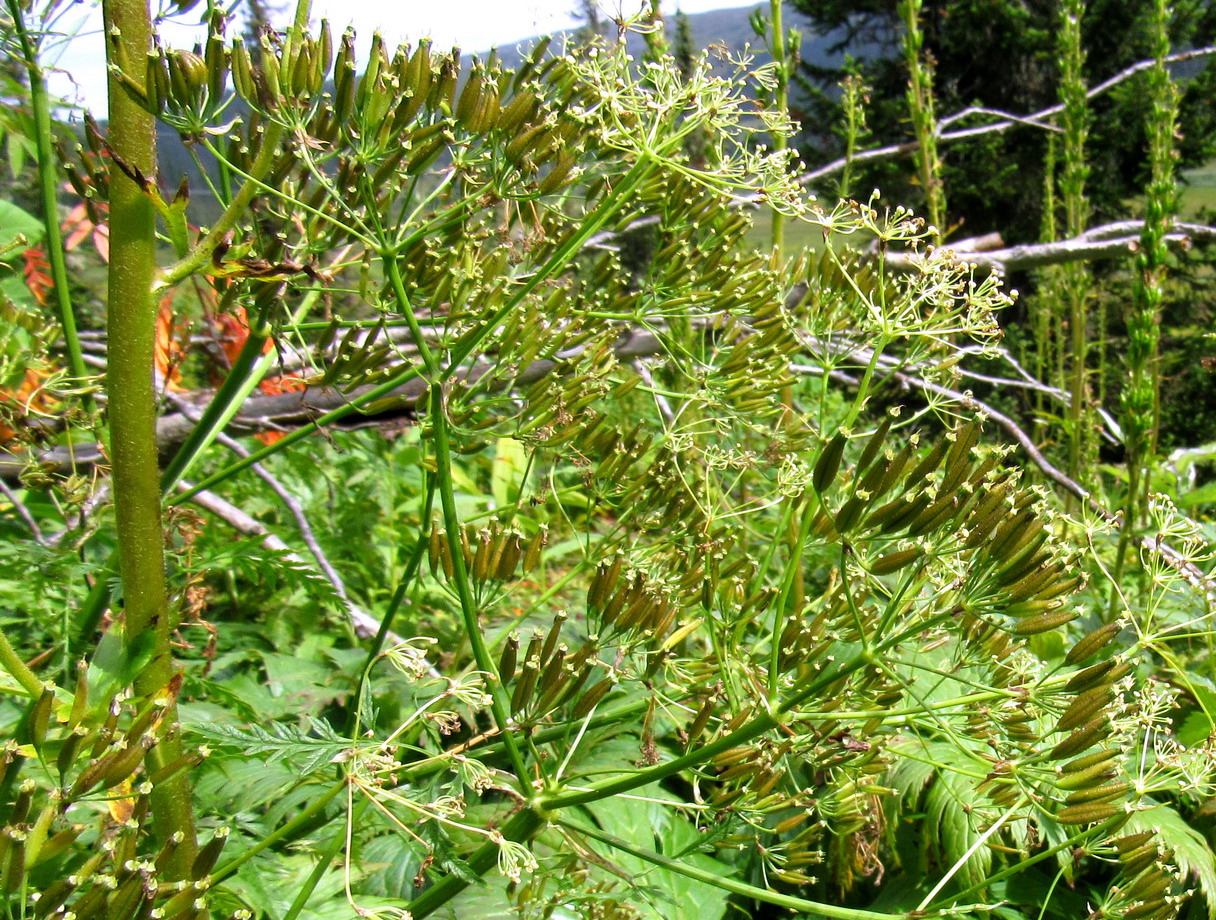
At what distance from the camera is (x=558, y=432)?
4.13 feet

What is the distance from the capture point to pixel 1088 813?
36.8 inches

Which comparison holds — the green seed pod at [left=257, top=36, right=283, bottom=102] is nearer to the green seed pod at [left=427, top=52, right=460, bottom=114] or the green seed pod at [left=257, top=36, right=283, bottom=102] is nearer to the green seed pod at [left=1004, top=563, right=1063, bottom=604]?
the green seed pod at [left=427, top=52, right=460, bottom=114]

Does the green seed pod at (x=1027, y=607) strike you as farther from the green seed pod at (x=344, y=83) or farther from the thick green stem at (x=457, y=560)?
the green seed pod at (x=344, y=83)

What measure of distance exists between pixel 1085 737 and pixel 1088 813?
0.11 metres

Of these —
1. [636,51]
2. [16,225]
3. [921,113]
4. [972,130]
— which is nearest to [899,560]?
[16,225]

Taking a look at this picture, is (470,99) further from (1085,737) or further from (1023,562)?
(1085,737)

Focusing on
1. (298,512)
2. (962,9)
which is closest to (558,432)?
(298,512)

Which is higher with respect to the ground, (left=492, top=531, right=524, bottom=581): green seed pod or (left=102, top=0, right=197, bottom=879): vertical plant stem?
(left=102, top=0, right=197, bottom=879): vertical plant stem

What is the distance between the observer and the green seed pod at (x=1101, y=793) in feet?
3.02

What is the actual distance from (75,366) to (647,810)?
4.48ft

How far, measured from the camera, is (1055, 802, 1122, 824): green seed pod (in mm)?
929

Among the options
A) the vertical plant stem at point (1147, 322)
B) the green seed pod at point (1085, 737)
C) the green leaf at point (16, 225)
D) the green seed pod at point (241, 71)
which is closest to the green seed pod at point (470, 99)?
the green seed pod at point (241, 71)

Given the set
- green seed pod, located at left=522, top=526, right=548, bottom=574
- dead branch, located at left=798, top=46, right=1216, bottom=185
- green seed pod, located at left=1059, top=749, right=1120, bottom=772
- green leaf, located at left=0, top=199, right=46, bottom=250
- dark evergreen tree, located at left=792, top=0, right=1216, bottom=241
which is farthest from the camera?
dark evergreen tree, located at left=792, top=0, right=1216, bottom=241

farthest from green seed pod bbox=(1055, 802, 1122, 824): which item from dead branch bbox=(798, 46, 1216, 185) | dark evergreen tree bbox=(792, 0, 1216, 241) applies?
dark evergreen tree bbox=(792, 0, 1216, 241)
